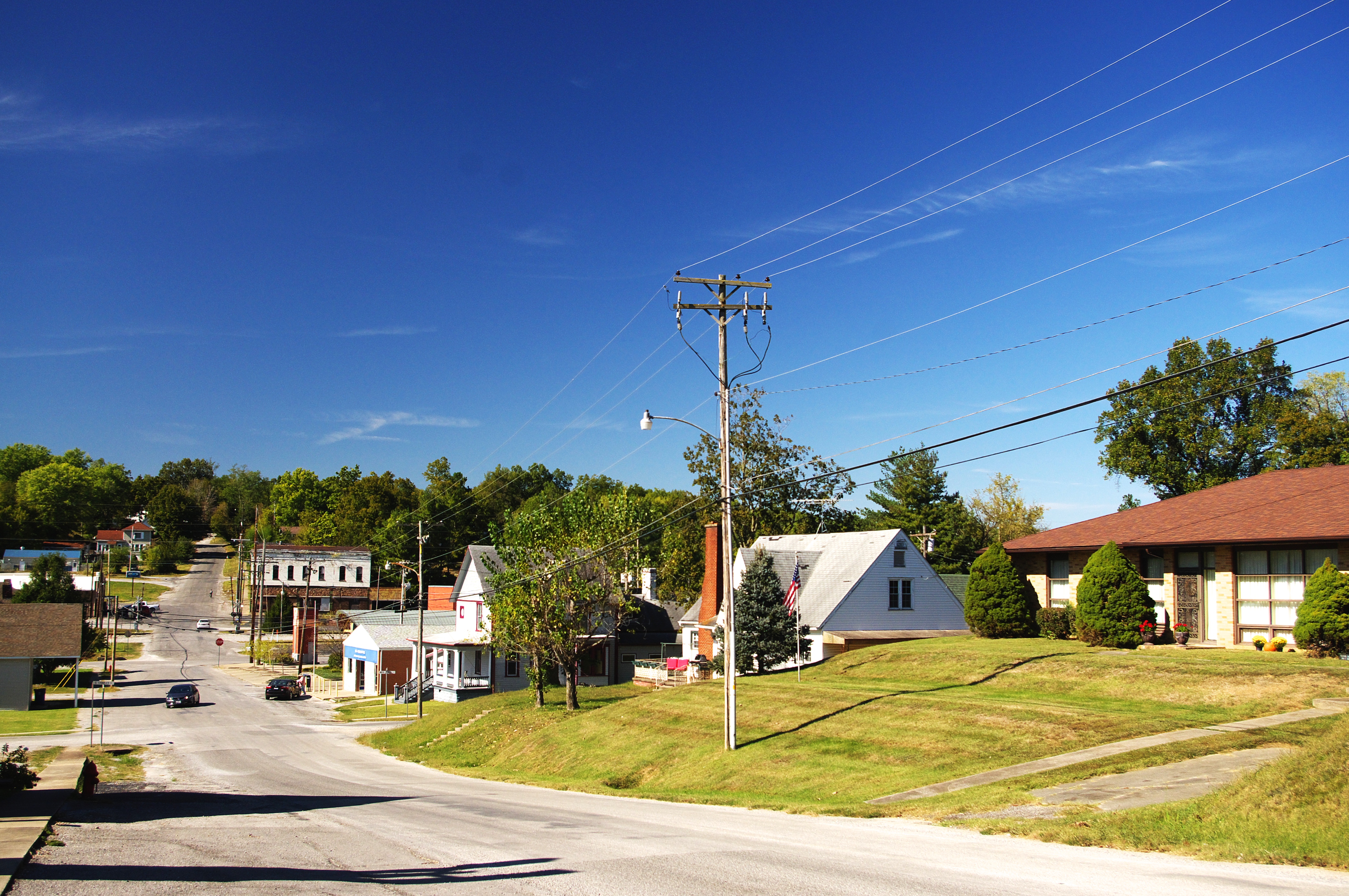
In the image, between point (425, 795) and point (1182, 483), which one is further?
point (1182, 483)

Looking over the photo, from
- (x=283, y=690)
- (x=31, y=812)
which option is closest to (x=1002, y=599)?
(x=31, y=812)

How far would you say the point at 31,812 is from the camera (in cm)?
1661

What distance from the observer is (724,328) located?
95.3ft

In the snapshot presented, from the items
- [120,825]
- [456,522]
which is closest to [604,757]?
→ [120,825]

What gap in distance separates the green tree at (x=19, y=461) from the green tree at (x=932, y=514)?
526 ft

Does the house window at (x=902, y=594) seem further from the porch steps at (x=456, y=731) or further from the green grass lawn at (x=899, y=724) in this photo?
the porch steps at (x=456, y=731)

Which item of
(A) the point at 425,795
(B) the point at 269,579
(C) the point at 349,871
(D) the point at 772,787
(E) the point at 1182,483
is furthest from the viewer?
(B) the point at 269,579

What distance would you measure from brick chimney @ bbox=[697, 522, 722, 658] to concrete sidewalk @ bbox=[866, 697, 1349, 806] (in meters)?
32.6

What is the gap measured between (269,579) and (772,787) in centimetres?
9605

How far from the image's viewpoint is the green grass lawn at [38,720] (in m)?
45.3

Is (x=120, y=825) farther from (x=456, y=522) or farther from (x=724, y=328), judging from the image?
(x=456, y=522)

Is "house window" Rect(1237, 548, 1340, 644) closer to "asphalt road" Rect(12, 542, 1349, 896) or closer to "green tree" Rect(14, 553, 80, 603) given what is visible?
"asphalt road" Rect(12, 542, 1349, 896)

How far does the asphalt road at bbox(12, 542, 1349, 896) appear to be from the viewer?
10.9 meters

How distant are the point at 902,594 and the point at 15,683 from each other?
167 feet
